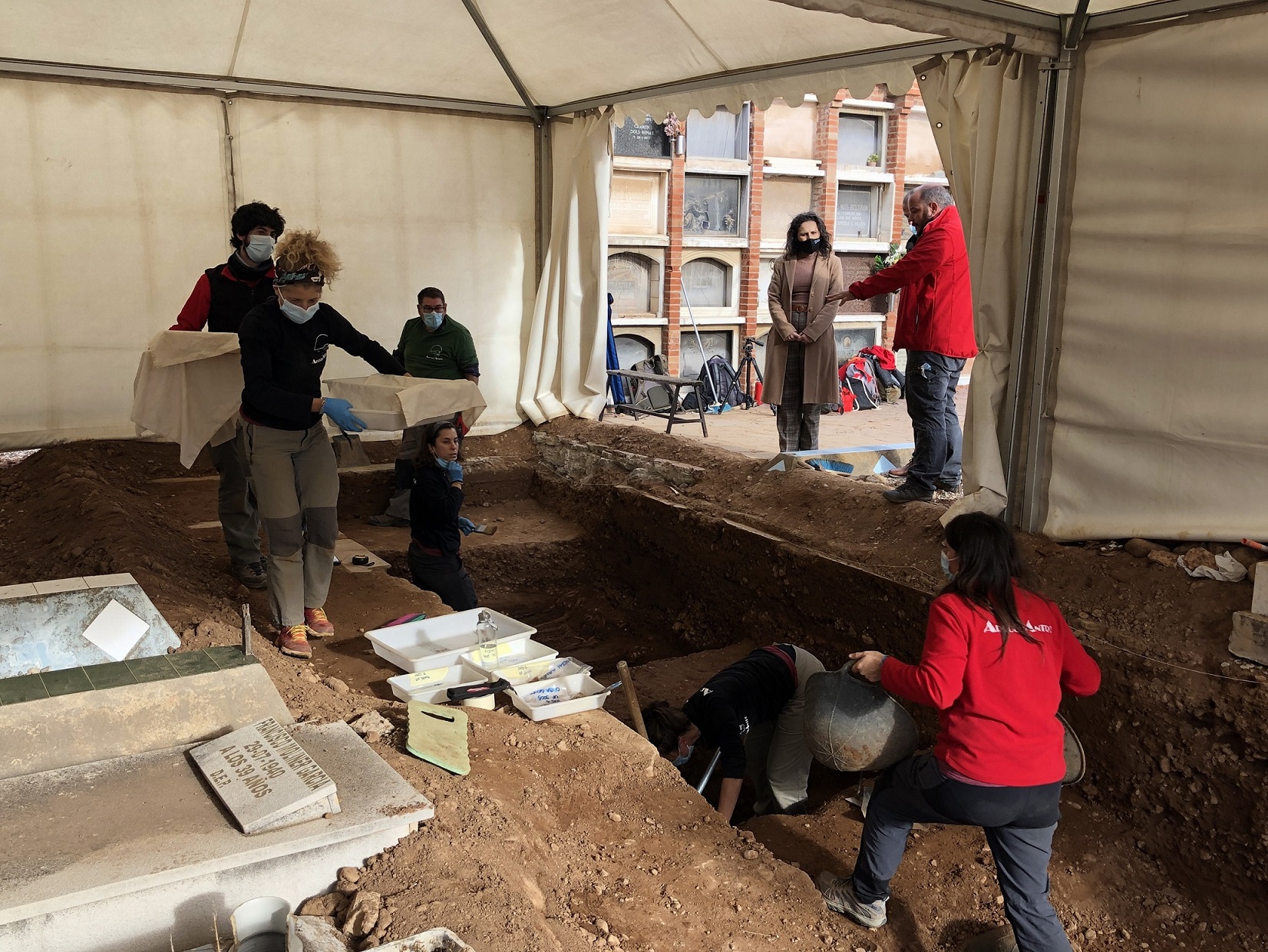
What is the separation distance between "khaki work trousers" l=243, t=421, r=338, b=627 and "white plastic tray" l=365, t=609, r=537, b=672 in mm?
392

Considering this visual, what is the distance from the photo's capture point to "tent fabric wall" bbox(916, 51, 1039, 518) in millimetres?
4949

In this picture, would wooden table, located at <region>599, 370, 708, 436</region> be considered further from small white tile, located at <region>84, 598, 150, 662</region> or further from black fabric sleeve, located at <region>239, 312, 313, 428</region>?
small white tile, located at <region>84, 598, 150, 662</region>

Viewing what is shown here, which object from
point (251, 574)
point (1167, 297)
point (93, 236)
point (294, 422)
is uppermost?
point (93, 236)

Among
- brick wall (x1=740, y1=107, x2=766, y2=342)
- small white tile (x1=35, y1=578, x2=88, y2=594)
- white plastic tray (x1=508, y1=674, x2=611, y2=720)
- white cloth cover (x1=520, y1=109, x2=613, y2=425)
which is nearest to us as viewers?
small white tile (x1=35, y1=578, x2=88, y2=594)

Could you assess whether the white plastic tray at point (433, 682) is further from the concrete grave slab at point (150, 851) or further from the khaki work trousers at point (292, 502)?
the concrete grave slab at point (150, 851)

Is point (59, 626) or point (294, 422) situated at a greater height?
point (294, 422)

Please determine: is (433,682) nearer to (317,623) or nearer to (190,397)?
(317,623)

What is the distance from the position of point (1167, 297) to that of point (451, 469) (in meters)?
3.50

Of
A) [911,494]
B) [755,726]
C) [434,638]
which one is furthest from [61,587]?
[911,494]

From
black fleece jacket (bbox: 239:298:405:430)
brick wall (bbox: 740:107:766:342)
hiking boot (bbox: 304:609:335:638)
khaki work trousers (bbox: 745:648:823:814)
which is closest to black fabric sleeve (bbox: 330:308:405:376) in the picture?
black fleece jacket (bbox: 239:298:405:430)

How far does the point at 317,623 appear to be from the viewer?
4766 millimetres

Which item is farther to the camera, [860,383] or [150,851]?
[860,383]

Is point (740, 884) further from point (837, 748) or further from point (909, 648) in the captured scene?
point (909, 648)

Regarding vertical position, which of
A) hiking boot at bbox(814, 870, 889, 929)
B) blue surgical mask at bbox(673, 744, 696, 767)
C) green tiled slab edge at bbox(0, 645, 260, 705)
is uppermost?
green tiled slab edge at bbox(0, 645, 260, 705)
